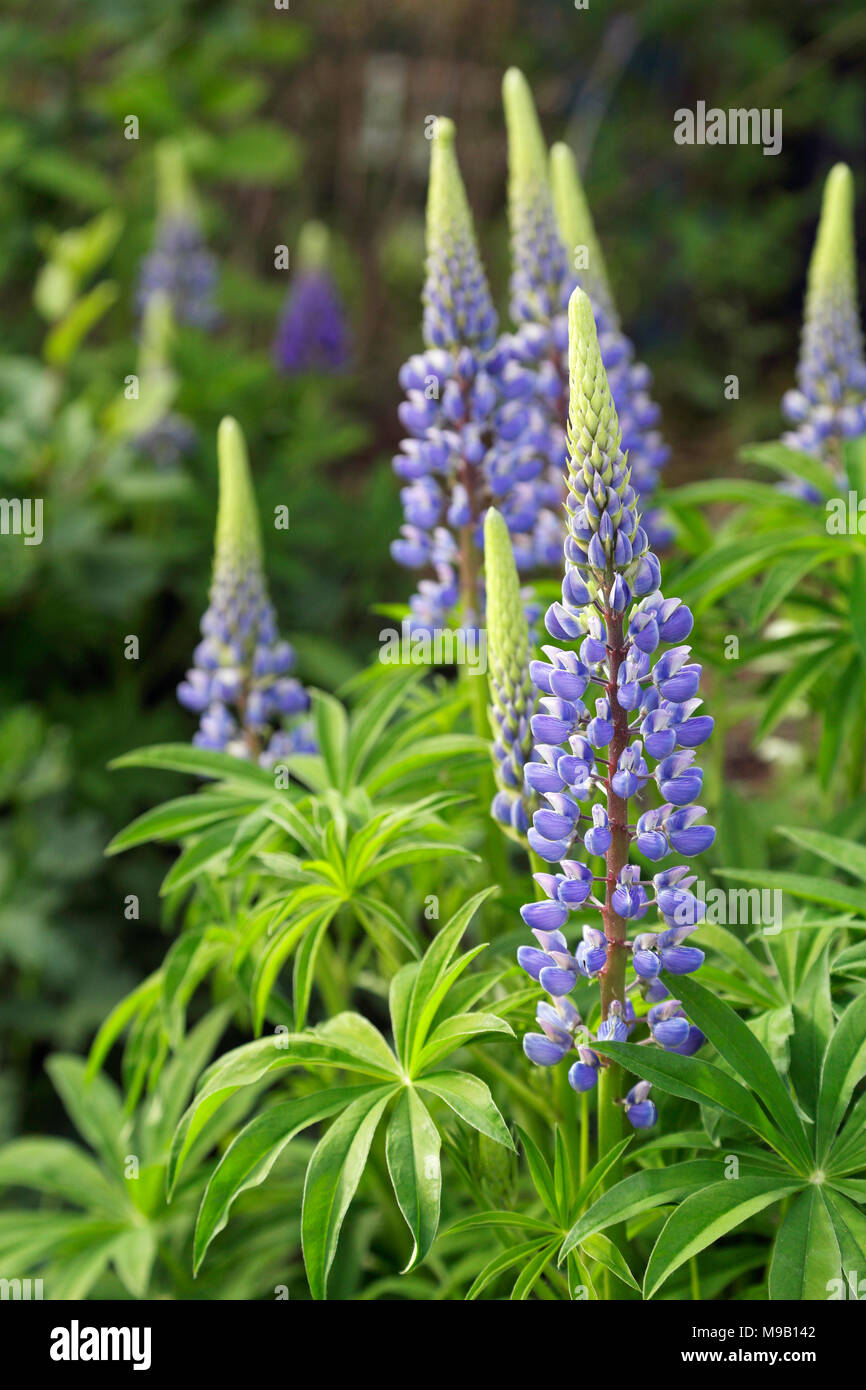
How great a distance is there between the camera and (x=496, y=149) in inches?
316

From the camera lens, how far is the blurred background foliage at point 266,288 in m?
4.12

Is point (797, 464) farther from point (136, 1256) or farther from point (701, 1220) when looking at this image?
point (136, 1256)

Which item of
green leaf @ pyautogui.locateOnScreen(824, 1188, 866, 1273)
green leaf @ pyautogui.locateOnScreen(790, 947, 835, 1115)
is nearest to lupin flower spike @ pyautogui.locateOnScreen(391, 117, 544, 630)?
green leaf @ pyautogui.locateOnScreen(790, 947, 835, 1115)

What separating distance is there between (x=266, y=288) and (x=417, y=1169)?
560 cm

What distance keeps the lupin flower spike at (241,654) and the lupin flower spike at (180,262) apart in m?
2.85

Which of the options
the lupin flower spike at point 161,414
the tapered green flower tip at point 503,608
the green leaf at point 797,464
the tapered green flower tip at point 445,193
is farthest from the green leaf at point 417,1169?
the lupin flower spike at point 161,414

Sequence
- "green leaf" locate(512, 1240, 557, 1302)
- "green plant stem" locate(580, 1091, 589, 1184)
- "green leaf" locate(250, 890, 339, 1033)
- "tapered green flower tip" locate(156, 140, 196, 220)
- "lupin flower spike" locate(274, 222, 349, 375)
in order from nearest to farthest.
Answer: "green leaf" locate(512, 1240, 557, 1302), "green plant stem" locate(580, 1091, 589, 1184), "green leaf" locate(250, 890, 339, 1033), "tapered green flower tip" locate(156, 140, 196, 220), "lupin flower spike" locate(274, 222, 349, 375)

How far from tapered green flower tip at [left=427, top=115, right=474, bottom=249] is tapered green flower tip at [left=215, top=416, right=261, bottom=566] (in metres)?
0.51

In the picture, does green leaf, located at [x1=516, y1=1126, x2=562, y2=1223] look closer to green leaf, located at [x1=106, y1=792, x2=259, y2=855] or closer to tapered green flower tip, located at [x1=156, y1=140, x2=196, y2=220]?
green leaf, located at [x1=106, y1=792, x2=259, y2=855]

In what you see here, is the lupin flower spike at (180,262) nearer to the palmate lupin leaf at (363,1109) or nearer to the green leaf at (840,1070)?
the palmate lupin leaf at (363,1109)

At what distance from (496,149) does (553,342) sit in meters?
5.99

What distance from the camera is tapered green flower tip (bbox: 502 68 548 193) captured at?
2.40 m
